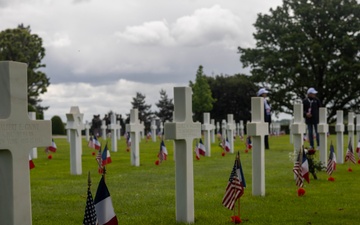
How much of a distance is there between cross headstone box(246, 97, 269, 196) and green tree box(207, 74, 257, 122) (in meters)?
62.3

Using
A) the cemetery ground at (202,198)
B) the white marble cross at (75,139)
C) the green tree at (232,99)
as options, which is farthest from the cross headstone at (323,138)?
the green tree at (232,99)

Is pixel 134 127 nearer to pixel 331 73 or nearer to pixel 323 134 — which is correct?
pixel 323 134

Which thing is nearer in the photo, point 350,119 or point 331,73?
point 350,119

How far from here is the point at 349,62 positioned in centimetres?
4469

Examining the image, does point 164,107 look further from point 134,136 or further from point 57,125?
point 134,136

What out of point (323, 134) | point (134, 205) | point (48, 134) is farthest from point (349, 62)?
point (48, 134)

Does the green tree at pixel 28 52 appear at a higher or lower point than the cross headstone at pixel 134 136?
higher

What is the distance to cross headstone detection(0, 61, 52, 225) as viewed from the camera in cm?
543

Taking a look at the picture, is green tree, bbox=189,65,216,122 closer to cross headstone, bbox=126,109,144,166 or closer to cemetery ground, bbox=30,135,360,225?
cross headstone, bbox=126,109,144,166

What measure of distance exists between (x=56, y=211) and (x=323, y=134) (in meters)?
9.10

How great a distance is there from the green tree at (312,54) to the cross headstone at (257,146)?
1388 inches

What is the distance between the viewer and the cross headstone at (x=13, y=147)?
543cm

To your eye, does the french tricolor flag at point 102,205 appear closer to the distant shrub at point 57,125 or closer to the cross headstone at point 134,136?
the cross headstone at point 134,136

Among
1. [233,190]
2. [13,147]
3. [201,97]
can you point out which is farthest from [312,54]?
[13,147]
